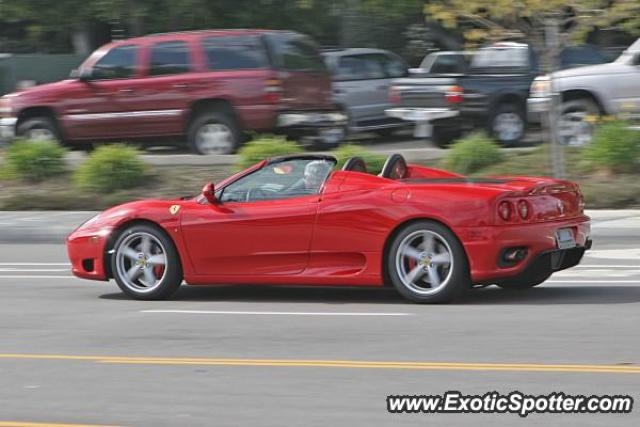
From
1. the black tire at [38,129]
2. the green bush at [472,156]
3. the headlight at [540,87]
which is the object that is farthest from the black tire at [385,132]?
the black tire at [38,129]

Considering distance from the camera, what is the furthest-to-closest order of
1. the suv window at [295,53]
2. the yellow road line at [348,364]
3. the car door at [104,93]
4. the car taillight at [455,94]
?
the car taillight at [455,94], the car door at [104,93], the suv window at [295,53], the yellow road line at [348,364]

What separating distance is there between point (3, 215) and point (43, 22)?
1295 centimetres

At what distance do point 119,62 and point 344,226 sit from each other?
11859 millimetres

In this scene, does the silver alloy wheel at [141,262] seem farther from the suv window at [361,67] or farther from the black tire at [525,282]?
the suv window at [361,67]

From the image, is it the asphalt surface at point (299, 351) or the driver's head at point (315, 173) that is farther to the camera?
the driver's head at point (315, 173)

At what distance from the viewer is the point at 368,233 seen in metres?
10.0

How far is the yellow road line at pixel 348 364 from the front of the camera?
24.4 feet

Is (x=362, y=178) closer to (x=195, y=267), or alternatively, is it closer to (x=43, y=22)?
(x=195, y=267)

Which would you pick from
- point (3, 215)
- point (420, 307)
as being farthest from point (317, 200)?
point (3, 215)

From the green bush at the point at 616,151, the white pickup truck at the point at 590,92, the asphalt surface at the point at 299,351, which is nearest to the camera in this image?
the asphalt surface at the point at 299,351

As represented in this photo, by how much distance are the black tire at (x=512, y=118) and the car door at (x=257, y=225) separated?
37.2ft

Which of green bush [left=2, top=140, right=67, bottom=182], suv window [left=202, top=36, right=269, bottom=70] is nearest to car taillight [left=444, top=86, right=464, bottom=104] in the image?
suv window [left=202, top=36, right=269, bottom=70]

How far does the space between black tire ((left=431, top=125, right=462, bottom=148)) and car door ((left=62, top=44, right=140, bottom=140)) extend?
485 cm

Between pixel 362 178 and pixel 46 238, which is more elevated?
pixel 362 178
